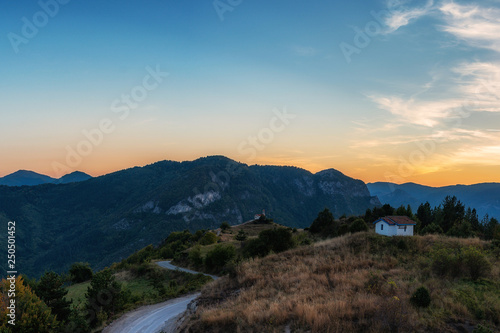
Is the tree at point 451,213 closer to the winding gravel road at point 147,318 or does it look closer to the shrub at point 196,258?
the shrub at point 196,258

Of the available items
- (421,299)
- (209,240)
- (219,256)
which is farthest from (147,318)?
(209,240)

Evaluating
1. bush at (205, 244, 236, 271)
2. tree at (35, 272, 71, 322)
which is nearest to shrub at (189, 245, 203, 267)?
bush at (205, 244, 236, 271)

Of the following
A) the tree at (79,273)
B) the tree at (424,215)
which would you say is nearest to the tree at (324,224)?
the tree at (424,215)

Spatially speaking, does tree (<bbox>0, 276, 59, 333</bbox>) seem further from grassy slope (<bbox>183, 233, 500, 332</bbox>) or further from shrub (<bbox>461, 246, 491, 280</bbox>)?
shrub (<bbox>461, 246, 491, 280</bbox>)

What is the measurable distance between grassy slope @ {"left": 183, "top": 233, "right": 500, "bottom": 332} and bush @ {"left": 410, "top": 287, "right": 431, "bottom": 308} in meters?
0.22

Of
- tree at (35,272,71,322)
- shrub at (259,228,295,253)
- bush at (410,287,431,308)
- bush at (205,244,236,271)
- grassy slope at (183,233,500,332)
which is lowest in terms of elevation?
bush at (205,244,236,271)

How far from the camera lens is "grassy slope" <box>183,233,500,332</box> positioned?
998 cm

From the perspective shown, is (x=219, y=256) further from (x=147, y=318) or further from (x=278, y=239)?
(x=147, y=318)

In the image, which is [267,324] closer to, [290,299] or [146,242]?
[290,299]

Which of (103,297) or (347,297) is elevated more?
(347,297)

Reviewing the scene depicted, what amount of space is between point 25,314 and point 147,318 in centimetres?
840

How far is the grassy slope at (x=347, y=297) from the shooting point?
9984 mm

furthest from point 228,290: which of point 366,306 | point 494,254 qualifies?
point 494,254

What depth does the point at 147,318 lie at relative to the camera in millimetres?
A: 22406
